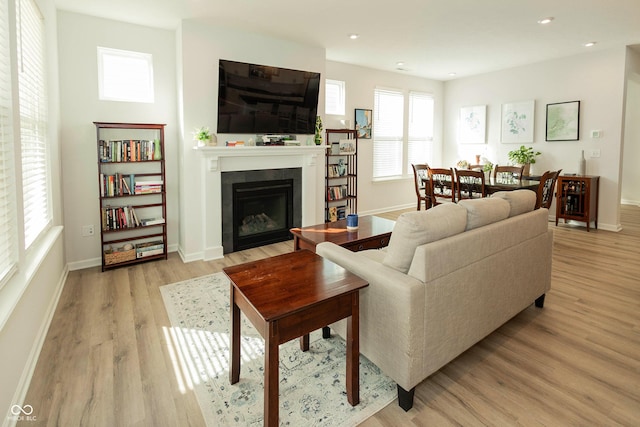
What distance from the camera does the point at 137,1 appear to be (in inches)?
135

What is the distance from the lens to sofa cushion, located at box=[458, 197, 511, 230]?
7.18 feet

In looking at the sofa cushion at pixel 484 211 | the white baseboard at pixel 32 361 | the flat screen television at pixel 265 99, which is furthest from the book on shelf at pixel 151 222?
the sofa cushion at pixel 484 211

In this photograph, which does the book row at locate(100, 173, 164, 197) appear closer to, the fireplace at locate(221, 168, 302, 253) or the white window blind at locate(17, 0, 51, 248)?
the white window blind at locate(17, 0, 51, 248)

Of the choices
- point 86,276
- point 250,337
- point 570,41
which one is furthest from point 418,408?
point 570,41

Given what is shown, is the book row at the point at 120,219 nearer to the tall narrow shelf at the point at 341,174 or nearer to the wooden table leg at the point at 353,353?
the tall narrow shelf at the point at 341,174

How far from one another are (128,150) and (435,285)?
353cm

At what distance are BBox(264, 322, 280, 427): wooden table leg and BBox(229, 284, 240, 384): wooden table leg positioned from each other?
1.59 ft

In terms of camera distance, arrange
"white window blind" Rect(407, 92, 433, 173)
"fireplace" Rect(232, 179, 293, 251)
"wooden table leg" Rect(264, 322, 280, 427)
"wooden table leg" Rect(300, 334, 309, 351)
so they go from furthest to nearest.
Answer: "white window blind" Rect(407, 92, 433, 173) → "fireplace" Rect(232, 179, 293, 251) → "wooden table leg" Rect(300, 334, 309, 351) → "wooden table leg" Rect(264, 322, 280, 427)

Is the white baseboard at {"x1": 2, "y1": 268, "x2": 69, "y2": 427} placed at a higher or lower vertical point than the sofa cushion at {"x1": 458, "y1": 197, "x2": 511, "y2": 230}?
lower

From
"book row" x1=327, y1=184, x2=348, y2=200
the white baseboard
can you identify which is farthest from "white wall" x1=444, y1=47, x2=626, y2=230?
the white baseboard

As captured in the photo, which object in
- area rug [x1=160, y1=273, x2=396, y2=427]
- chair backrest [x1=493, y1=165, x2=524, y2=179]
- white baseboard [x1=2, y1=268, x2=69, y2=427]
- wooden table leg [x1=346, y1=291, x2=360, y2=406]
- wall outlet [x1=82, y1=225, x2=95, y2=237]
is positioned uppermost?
chair backrest [x1=493, y1=165, x2=524, y2=179]

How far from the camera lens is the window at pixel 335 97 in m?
6.00

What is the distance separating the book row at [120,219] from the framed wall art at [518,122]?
19.7 feet

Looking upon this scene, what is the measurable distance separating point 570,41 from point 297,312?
555 centimetres
